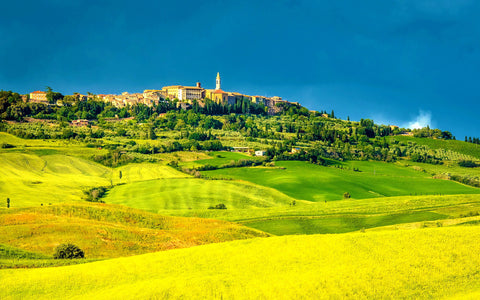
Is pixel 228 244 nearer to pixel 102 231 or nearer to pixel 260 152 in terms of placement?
pixel 102 231

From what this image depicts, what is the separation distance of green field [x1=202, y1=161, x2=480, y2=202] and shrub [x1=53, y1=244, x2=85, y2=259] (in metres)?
78.9

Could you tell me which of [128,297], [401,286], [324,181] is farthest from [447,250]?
[324,181]

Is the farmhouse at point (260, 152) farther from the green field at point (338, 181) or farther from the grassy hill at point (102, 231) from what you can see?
the grassy hill at point (102, 231)

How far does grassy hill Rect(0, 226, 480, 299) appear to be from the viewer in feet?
89.4

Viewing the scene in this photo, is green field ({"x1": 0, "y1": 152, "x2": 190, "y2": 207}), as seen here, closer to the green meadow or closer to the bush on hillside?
the green meadow

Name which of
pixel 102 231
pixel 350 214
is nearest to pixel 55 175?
pixel 102 231

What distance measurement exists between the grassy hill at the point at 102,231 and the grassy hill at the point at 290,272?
34.1ft

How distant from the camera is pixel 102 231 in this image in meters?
51.3

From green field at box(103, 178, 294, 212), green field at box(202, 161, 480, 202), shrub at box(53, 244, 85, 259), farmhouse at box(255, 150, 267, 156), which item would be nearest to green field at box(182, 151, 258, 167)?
farmhouse at box(255, 150, 267, 156)

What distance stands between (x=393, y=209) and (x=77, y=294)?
2228 inches

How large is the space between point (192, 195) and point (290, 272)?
74537 millimetres

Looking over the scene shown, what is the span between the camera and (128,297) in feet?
87.5

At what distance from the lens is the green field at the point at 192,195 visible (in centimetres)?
9488

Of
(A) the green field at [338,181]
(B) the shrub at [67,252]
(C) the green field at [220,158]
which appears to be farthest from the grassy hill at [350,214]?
(C) the green field at [220,158]
